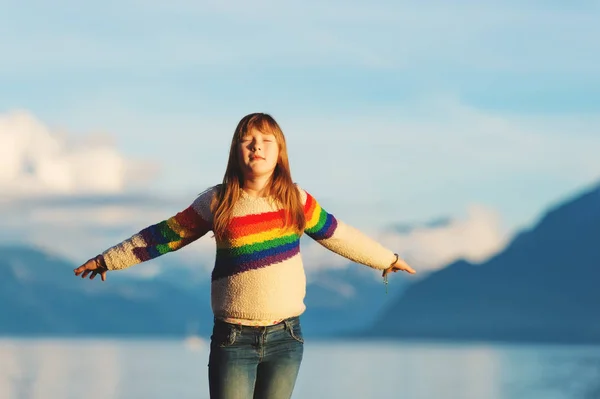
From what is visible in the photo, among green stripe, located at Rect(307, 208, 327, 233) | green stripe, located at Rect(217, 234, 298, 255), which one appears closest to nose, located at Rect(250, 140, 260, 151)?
green stripe, located at Rect(217, 234, 298, 255)

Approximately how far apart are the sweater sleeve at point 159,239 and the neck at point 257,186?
0.21 metres

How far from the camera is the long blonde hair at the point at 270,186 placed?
730cm

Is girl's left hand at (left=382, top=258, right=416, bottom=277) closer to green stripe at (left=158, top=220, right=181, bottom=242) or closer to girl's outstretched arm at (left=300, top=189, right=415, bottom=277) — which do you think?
girl's outstretched arm at (left=300, top=189, right=415, bottom=277)

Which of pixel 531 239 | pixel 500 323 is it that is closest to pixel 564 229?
pixel 531 239

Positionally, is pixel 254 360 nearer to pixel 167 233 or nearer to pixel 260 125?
pixel 167 233

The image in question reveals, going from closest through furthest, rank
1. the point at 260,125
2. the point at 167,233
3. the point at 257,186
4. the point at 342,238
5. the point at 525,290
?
the point at 260,125 → the point at 257,186 → the point at 167,233 → the point at 342,238 → the point at 525,290

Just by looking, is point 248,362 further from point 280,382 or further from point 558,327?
point 558,327

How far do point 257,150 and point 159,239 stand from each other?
85 centimetres

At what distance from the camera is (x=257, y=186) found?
7.41 m

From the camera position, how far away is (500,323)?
7274 inches

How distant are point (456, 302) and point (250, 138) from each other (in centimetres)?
17974

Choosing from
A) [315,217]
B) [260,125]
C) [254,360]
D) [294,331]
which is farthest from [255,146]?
[254,360]

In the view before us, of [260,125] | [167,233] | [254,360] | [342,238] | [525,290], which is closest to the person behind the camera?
[254,360]

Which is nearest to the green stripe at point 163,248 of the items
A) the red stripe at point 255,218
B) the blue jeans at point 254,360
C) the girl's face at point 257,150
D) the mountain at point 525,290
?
the red stripe at point 255,218
